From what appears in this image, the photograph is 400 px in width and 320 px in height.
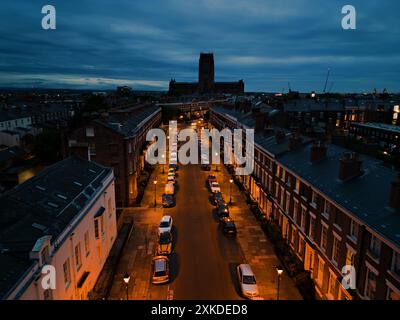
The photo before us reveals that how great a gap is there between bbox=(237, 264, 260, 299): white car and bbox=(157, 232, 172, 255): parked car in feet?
23.8

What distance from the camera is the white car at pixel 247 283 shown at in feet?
73.4

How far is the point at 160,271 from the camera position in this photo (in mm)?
24391

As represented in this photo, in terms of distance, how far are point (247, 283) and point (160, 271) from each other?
6855 millimetres

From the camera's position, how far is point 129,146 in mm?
41219

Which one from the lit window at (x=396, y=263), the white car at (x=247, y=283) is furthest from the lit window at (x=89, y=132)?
the lit window at (x=396, y=263)

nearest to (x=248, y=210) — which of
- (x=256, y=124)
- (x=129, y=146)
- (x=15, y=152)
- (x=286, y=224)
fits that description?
(x=286, y=224)

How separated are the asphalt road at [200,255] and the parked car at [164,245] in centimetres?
80

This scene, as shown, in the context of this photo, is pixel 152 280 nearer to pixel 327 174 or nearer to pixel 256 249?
pixel 256 249

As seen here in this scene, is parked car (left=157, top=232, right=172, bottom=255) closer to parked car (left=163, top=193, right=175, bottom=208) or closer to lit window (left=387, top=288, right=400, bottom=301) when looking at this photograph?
parked car (left=163, top=193, right=175, bottom=208)

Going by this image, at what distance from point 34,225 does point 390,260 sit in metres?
18.5

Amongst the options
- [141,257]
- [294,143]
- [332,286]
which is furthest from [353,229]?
[141,257]

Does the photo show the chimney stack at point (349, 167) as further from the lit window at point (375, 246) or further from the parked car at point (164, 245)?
the parked car at point (164, 245)

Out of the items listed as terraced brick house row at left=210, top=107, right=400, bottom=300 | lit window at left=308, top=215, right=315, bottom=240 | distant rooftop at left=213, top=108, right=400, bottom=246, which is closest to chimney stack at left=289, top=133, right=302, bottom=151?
terraced brick house row at left=210, top=107, right=400, bottom=300

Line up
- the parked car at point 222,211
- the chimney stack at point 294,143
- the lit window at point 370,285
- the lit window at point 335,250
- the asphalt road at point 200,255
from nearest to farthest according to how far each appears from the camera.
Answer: the lit window at point 370,285 → the lit window at point 335,250 → the asphalt road at point 200,255 → the chimney stack at point 294,143 → the parked car at point 222,211
